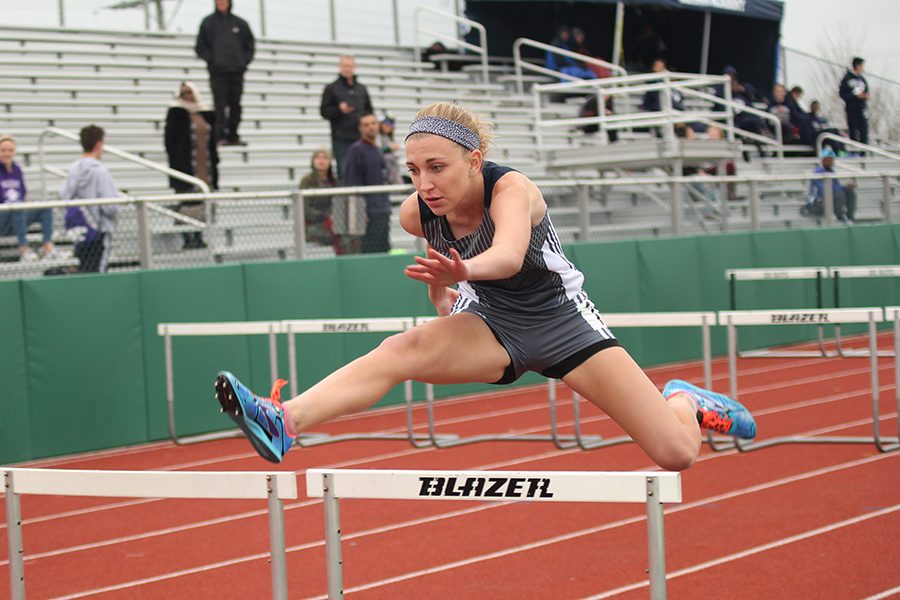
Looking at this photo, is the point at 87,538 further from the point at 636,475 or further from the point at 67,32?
the point at 67,32

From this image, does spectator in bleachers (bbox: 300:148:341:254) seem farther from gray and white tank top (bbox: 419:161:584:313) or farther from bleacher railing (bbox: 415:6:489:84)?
bleacher railing (bbox: 415:6:489:84)

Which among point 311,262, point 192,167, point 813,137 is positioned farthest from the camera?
point 813,137

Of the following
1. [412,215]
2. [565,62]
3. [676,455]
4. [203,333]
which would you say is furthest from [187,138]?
[565,62]

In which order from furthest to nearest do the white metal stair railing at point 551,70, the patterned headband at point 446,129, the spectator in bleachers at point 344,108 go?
the white metal stair railing at point 551,70 < the spectator in bleachers at point 344,108 < the patterned headband at point 446,129

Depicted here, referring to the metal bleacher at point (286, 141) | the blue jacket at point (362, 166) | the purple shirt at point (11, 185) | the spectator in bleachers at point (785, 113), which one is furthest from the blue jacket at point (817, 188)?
the purple shirt at point (11, 185)

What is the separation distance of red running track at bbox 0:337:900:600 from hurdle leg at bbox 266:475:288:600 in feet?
6.67

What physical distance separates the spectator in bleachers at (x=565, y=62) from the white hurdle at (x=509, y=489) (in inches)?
724

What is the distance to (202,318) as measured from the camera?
1048 centimetres

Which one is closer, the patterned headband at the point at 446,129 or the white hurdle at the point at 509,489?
the white hurdle at the point at 509,489

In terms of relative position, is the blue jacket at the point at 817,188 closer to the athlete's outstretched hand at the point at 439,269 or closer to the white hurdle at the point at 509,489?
the athlete's outstretched hand at the point at 439,269

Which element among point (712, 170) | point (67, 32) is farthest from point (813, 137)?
point (67, 32)

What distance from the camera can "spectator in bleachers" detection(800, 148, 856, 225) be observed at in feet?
53.1

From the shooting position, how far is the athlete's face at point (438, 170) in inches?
171

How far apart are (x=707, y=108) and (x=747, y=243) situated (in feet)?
31.7
